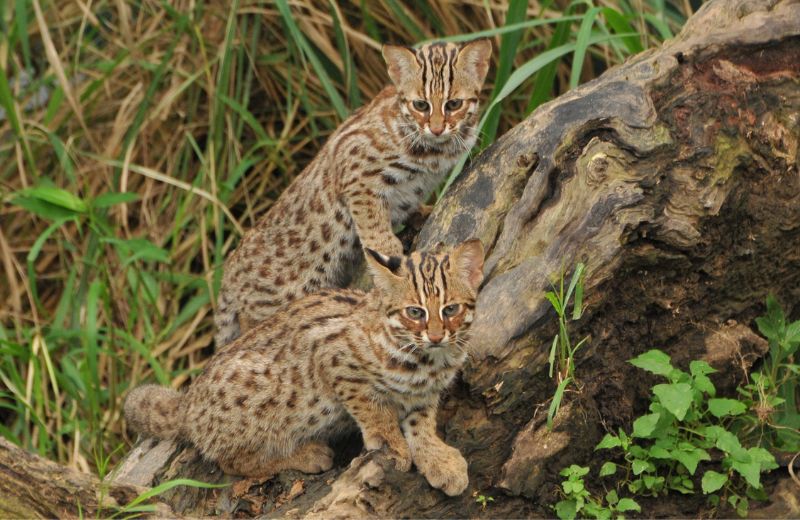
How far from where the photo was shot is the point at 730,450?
430 cm

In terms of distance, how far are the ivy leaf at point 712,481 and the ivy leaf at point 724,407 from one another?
250 mm

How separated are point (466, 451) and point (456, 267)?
73 centimetres

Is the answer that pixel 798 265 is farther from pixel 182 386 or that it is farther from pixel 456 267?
pixel 182 386

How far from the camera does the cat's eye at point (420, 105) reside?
5.23 meters

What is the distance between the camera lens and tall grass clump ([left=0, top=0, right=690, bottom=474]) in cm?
655

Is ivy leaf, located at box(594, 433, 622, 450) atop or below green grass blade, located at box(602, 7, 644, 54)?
below

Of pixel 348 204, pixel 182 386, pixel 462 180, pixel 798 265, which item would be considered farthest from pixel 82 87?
pixel 798 265

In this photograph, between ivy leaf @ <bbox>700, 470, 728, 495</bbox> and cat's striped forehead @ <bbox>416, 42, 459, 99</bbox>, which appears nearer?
ivy leaf @ <bbox>700, 470, 728, 495</bbox>

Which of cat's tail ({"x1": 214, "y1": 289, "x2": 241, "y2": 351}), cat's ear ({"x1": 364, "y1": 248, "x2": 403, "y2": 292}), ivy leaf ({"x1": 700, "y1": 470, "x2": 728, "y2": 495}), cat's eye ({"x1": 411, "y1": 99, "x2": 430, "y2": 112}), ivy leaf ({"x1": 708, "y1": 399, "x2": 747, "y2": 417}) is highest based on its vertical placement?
cat's eye ({"x1": 411, "y1": 99, "x2": 430, "y2": 112})

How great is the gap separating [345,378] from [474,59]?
5.93 feet

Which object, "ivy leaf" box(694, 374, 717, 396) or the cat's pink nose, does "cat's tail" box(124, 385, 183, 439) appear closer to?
the cat's pink nose

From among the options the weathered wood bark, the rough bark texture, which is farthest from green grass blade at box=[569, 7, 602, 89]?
the weathered wood bark

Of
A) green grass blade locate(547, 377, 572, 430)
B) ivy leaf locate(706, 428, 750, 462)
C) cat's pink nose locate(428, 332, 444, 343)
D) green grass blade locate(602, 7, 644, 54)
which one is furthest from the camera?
green grass blade locate(602, 7, 644, 54)

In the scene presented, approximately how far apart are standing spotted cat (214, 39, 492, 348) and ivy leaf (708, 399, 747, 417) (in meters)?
1.71
